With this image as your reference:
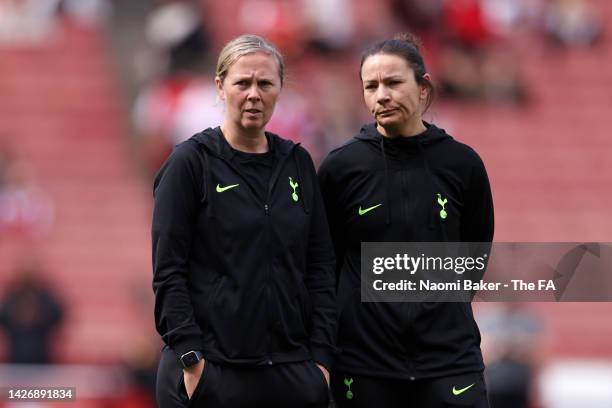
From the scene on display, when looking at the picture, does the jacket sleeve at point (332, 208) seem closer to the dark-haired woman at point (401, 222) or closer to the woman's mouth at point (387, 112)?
the dark-haired woman at point (401, 222)

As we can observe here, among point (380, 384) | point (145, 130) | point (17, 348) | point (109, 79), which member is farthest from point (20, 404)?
point (109, 79)

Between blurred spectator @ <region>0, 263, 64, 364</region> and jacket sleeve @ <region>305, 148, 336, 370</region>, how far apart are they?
20.3 ft

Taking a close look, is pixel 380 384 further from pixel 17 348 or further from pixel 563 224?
pixel 563 224

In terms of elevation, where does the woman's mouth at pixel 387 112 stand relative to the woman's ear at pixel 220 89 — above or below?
below

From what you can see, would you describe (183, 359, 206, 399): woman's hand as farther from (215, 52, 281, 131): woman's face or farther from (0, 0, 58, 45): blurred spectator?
(0, 0, 58, 45): blurred spectator

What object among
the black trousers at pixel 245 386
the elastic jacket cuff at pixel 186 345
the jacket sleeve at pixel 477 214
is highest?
the jacket sleeve at pixel 477 214

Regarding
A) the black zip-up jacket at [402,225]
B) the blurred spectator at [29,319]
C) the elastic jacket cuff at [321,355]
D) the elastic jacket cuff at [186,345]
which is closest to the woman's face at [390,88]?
the black zip-up jacket at [402,225]

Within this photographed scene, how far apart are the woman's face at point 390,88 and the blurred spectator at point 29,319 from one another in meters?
6.22

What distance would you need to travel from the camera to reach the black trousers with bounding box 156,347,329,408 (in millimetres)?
3668

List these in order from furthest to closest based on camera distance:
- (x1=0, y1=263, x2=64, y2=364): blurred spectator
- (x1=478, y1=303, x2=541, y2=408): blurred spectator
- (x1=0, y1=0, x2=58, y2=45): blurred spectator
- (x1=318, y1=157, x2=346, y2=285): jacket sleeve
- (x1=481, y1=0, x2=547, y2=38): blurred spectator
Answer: (x1=481, y1=0, x2=547, y2=38): blurred spectator, (x1=0, y1=0, x2=58, y2=45): blurred spectator, (x1=0, y1=263, x2=64, y2=364): blurred spectator, (x1=478, y1=303, x2=541, y2=408): blurred spectator, (x1=318, y1=157, x2=346, y2=285): jacket sleeve

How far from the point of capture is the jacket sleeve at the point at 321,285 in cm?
380

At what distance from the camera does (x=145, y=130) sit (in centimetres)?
1258

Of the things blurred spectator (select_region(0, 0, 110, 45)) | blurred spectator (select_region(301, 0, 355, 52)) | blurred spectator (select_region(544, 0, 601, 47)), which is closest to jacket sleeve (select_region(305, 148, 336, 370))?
blurred spectator (select_region(301, 0, 355, 52))

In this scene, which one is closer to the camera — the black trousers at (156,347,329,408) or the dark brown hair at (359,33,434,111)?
the black trousers at (156,347,329,408)
